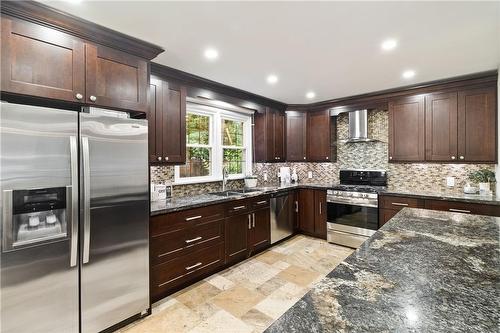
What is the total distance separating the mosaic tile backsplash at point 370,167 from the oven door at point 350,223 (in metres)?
0.72

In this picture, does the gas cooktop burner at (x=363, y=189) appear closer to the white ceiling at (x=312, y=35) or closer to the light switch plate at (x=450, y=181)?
the light switch plate at (x=450, y=181)

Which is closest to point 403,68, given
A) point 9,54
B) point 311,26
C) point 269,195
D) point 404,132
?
point 404,132

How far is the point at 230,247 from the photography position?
320 cm

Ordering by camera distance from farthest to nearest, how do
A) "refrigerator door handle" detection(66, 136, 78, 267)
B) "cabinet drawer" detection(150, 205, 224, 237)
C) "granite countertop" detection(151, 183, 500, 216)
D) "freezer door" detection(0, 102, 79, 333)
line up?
"granite countertop" detection(151, 183, 500, 216), "cabinet drawer" detection(150, 205, 224, 237), "refrigerator door handle" detection(66, 136, 78, 267), "freezer door" detection(0, 102, 79, 333)

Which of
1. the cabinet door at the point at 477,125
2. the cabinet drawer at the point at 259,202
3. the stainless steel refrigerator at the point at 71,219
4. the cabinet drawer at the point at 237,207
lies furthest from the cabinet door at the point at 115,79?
the cabinet door at the point at 477,125

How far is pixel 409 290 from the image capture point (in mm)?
909

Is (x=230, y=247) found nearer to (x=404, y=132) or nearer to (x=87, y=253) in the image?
(x=87, y=253)

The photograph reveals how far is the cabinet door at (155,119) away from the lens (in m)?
2.72

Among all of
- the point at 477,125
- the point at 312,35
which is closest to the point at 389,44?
the point at 312,35

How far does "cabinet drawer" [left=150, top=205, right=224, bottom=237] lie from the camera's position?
94.5 inches

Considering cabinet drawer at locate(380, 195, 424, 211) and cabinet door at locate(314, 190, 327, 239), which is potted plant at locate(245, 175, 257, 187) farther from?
cabinet drawer at locate(380, 195, 424, 211)

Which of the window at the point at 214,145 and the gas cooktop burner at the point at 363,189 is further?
the gas cooktop burner at the point at 363,189

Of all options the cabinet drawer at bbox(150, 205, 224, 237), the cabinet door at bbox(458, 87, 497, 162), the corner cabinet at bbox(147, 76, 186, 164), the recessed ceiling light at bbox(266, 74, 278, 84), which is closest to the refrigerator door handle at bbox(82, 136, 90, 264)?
the cabinet drawer at bbox(150, 205, 224, 237)

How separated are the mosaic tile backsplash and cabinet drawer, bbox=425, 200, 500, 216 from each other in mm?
642
